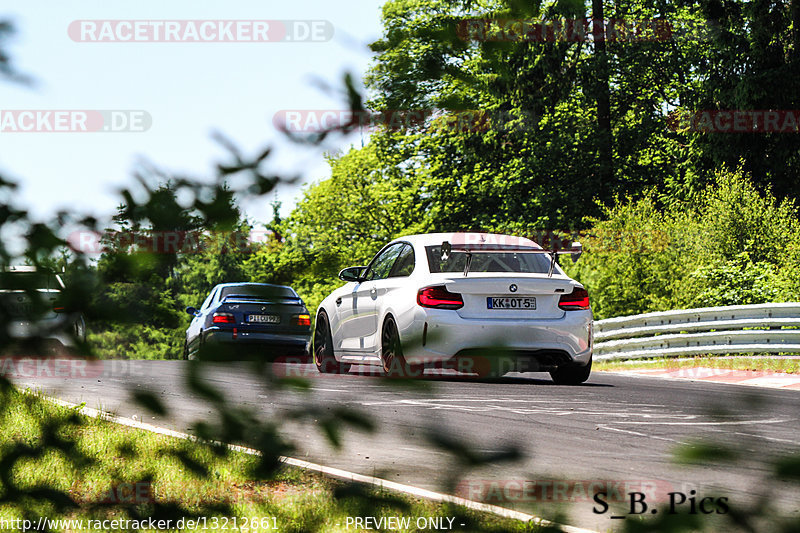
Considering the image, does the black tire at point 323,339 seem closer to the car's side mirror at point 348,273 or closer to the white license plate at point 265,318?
the car's side mirror at point 348,273

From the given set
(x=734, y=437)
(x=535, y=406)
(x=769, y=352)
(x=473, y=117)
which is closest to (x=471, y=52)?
(x=473, y=117)

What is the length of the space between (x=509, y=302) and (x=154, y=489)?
7969 millimetres

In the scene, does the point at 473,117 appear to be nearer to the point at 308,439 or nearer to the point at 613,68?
the point at 308,439

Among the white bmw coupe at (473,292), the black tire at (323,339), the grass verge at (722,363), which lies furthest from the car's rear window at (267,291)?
the grass verge at (722,363)

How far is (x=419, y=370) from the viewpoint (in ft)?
6.82

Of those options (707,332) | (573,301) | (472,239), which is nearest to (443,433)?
(472,239)

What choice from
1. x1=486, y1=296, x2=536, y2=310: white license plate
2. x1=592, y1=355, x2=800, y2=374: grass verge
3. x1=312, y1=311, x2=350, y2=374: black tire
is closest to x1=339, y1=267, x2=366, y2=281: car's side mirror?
x1=486, y1=296, x2=536, y2=310: white license plate

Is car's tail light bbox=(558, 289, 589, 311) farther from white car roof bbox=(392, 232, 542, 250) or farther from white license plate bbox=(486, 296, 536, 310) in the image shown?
white car roof bbox=(392, 232, 542, 250)

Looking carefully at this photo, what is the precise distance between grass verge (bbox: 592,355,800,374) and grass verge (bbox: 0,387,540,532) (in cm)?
1452

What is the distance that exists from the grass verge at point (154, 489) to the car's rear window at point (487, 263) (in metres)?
7.72

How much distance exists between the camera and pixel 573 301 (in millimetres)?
10766

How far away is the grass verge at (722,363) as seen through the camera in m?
16.2

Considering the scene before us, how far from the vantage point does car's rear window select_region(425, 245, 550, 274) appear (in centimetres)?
1062
